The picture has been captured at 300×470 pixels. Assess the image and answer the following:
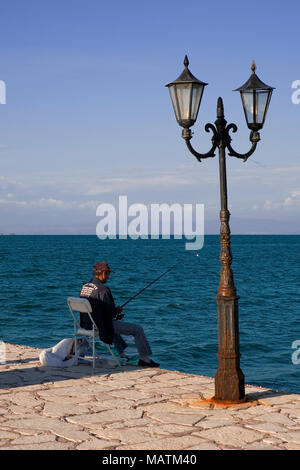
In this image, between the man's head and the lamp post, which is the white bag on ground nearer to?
the man's head

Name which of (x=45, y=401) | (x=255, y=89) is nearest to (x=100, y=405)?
(x=45, y=401)

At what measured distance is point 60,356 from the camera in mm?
9492

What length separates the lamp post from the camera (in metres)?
7.38

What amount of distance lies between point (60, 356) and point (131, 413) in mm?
2697

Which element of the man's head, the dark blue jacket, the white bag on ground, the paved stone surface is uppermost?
the man's head

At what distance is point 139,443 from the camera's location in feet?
19.4

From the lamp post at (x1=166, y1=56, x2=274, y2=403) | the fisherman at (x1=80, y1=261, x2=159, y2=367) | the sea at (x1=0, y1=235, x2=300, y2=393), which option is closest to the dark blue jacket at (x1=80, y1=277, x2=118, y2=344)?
the fisherman at (x1=80, y1=261, x2=159, y2=367)

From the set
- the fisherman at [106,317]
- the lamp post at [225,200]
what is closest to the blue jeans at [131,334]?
the fisherman at [106,317]

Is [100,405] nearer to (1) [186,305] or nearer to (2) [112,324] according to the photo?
(2) [112,324]

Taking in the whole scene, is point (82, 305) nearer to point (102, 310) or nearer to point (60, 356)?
point (102, 310)

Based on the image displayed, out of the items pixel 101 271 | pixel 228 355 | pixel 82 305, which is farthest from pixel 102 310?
pixel 228 355

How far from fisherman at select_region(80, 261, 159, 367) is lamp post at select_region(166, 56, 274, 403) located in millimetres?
2187

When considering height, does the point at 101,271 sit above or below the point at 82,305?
above
